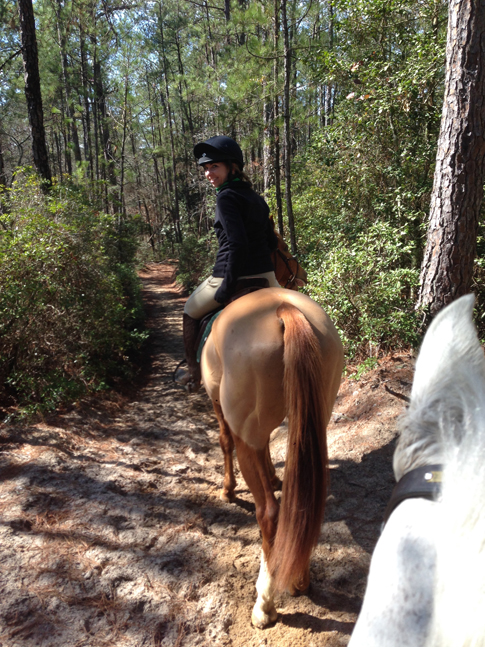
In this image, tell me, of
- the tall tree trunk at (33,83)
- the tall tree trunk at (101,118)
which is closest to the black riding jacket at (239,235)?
the tall tree trunk at (33,83)

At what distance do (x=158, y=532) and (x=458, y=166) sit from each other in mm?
4477

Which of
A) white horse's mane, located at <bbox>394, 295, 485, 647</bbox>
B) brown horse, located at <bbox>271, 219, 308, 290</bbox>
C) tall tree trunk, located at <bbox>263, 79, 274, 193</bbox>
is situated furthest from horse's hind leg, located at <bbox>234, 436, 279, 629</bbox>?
tall tree trunk, located at <bbox>263, 79, 274, 193</bbox>

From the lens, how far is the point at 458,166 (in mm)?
4125

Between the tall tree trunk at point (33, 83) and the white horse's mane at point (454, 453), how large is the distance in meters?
7.84

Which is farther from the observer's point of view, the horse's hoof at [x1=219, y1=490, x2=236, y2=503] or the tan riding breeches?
the horse's hoof at [x1=219, y1=490, x2=236, y2=503]

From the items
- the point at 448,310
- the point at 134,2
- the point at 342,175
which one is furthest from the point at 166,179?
the point at 448,310

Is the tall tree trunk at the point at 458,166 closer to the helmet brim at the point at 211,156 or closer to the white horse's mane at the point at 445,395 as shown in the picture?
the helmet brim at the point at 211,156

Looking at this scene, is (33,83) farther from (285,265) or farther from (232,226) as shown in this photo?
(232,226)

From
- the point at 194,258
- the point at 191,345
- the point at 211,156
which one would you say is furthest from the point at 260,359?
the point at 194,258

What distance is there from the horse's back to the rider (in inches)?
20.3

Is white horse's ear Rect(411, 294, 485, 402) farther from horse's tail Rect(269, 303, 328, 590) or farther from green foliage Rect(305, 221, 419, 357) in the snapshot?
green foliage Rect(305, 221, 419, 357)

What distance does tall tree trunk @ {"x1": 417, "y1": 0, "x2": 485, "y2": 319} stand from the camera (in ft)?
12.9

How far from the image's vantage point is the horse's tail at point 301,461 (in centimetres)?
190

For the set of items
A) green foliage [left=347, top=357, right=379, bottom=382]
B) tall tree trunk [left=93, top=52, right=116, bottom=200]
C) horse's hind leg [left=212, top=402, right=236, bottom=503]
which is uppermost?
tall tree trunk [left=93, top=52, right=116, bottom=200]
